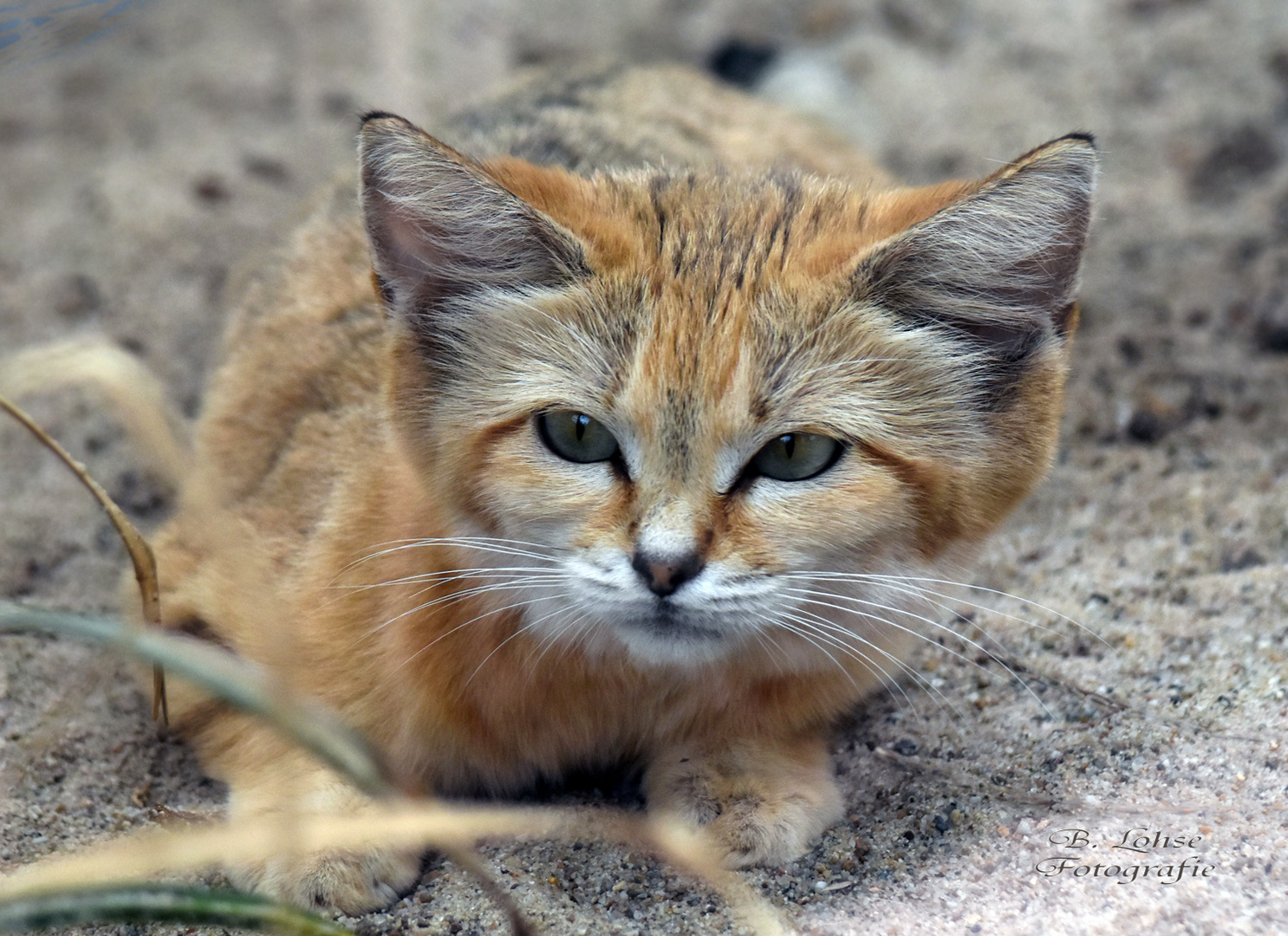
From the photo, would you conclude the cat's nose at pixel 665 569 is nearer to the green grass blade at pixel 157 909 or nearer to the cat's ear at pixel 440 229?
the cat's ear at pixel 440 229

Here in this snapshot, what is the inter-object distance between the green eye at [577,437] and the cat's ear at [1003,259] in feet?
1.72

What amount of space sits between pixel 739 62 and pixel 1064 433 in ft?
9.04

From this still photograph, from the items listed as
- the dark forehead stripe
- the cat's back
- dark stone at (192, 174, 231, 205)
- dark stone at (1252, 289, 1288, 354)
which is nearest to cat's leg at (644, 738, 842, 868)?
the dark forehead stripe

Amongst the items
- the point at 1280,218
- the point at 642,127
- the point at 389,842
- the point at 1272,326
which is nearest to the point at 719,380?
the point at 389,842

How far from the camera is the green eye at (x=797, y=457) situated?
2062mm

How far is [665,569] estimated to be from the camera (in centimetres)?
189

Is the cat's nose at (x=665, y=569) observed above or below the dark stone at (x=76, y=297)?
above

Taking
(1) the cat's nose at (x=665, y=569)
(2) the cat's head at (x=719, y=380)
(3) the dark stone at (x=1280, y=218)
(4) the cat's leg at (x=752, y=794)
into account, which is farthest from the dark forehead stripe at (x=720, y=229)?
(3) the dark stone at (x=1280, y=218)

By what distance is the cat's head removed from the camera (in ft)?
6.55

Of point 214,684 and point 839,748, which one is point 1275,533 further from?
point 214,684

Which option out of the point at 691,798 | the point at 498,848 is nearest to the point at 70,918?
the point at 498,848

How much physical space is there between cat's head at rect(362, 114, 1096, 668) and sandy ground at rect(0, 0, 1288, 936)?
0.43 meters

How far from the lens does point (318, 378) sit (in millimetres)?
3064
